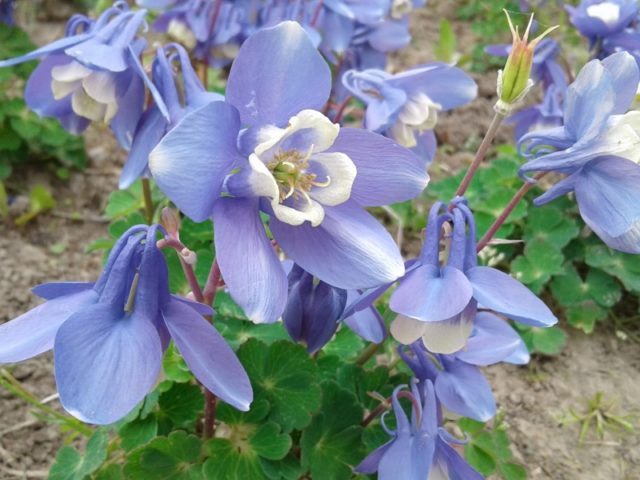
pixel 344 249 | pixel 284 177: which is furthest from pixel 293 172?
pixel 344 249

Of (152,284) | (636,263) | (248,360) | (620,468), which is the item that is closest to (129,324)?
(152,284)

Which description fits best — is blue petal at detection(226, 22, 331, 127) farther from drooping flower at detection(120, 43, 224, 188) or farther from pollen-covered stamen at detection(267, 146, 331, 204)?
drooping flower at detection(120, 43, 224, 188)

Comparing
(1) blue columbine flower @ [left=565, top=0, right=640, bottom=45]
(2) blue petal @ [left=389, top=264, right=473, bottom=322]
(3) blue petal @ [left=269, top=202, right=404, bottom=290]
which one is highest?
(3) blue petal @ [left=269, top=202, right=404, bottom=290]

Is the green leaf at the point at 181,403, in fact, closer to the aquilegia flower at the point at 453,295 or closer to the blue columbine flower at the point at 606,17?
the aquilegia flower at the point at 453,295

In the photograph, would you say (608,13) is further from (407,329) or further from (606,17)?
(407,329)

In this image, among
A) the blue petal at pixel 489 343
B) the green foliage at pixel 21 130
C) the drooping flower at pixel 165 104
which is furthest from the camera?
the green foliage at pixel 21 130

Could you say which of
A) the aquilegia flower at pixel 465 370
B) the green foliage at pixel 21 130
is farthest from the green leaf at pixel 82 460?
the green foliage at pixel 21 130

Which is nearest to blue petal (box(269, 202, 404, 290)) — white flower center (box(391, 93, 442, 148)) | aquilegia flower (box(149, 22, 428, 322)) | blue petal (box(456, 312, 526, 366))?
aquilegia flower (box(149, 22, 428, 322))
